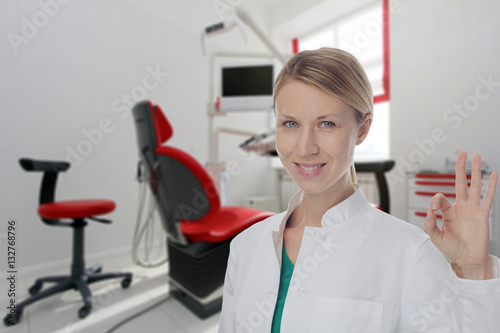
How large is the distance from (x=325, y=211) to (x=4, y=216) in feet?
2.45

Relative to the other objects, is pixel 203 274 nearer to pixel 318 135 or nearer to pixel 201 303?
pixel 201 303

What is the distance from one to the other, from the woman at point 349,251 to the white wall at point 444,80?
0.29 ft

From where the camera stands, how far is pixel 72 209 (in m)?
1.49

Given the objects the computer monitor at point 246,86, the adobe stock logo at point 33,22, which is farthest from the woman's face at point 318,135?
the computer monitor at point 246,86

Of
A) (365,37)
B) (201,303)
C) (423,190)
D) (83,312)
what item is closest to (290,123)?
(423,190)

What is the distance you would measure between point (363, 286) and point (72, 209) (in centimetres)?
170

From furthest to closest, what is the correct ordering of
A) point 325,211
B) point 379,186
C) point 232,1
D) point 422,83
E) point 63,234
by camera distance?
1. point 232,1
2. point 63,234
3. point 379,186
4. point 422,83
5. point 325,211

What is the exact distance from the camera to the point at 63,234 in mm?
2074

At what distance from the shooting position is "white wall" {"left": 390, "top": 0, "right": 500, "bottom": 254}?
0.42 metres

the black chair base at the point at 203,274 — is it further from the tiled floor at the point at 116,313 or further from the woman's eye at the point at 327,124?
the woman's eye at the point at 327,124

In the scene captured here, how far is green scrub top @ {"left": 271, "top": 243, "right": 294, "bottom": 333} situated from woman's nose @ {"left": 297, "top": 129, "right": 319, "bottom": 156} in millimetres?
242

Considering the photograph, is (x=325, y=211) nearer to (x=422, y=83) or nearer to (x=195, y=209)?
(x=422, y=83)

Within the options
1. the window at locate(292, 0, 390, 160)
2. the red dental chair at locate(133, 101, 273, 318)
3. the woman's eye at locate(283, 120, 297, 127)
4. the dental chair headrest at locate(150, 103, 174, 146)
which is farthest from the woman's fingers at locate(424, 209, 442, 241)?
the dental chair headrest at locate(150, 103, 174, 146)

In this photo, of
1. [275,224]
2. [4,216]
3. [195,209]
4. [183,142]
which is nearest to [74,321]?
[195,209]
